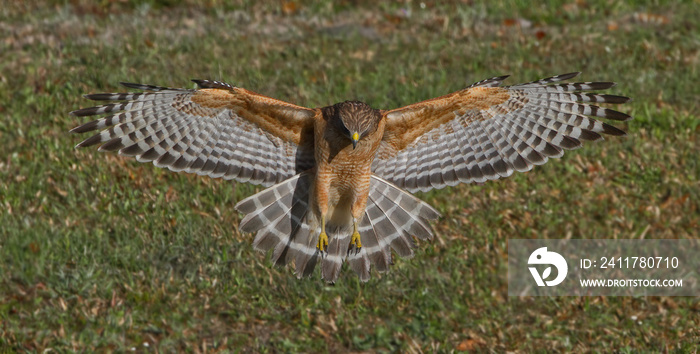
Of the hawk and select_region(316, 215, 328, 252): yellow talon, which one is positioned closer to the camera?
the hawk

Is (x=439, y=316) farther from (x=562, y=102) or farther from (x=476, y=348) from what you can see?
(x=562, y=102)

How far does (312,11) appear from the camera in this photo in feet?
43.5

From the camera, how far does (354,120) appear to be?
677 cm

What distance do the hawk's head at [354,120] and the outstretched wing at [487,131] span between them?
450 mm

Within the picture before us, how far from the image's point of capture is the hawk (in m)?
7.19

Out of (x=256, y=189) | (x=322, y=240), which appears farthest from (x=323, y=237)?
(x=256, y=189)

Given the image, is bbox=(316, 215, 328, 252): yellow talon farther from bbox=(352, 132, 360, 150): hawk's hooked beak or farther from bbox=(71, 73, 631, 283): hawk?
bbox=(352, 132, 360, 150): hawk's hooked beak

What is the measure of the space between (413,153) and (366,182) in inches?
25.2

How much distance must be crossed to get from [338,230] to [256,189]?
174 centimetres

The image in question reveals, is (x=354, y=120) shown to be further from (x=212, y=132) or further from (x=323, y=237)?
(x=212, y=132)

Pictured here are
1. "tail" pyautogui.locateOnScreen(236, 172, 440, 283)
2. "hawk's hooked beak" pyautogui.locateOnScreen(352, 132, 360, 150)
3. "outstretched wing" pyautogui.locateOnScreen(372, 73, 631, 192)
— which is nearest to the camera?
"hawk's hooked beak" pyautogui.locateOnScreen(352, 132, 360, 150)

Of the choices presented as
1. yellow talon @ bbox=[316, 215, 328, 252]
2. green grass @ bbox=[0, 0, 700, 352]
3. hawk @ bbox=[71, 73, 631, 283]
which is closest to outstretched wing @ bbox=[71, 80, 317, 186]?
hawk @ bbox=[71, 73, 631, 283]

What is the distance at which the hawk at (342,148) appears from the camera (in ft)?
23.6

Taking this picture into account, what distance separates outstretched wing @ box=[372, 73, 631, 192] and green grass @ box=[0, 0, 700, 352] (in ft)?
4.52
